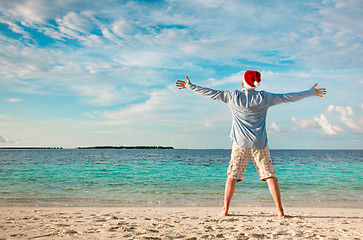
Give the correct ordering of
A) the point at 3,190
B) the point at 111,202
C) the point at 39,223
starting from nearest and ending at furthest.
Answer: the point at 39,223 < the point at 111,202 < the point at 3,190

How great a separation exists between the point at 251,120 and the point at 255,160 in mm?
636

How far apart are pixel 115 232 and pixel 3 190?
7.19 m

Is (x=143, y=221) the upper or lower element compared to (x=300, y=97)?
lower

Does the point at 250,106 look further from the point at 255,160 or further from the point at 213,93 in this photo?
the point at 255,160

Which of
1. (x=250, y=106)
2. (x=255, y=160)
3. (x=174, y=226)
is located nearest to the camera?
(x=174, y=226)

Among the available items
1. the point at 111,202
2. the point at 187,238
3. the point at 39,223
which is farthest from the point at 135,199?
the point at 187,238

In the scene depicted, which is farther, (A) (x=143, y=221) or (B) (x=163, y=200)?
(B) (x=163, y=200)

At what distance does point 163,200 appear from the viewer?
279 inches

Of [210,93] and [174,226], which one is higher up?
[210,93]

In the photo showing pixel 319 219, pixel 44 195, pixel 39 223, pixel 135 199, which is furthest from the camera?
pixel 44 195

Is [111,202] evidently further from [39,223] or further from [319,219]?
[319,219]

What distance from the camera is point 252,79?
4.28 metres

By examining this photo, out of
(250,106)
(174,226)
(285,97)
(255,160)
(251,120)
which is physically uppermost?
(285,97)

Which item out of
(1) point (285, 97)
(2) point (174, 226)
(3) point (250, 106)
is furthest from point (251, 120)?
(2) point (174, 226)
